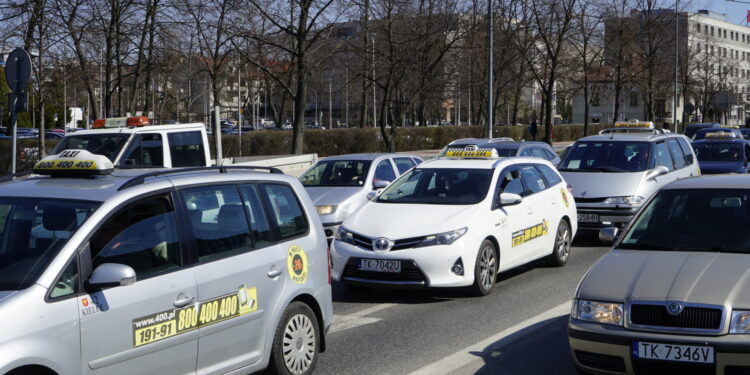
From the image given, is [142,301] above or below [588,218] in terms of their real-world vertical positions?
above

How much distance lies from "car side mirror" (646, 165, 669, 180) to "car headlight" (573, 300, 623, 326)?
998 centimetres

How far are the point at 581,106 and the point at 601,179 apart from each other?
113895 millimetres

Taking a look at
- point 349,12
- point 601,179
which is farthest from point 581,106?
point 601,179

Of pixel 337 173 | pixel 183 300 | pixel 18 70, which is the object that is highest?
pixel 18 70

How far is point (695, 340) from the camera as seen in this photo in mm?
5355

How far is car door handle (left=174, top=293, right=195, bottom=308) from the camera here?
522 centimetres

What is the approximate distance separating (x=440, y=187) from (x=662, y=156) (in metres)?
6.81

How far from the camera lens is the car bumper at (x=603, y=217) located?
14695 mm

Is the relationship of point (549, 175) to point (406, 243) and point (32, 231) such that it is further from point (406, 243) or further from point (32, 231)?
point (32, 231)

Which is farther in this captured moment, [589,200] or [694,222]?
[589,200]

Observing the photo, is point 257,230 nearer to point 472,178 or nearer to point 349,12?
point 472,178

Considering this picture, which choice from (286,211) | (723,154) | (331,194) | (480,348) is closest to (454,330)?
(480,348)

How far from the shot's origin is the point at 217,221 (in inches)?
230

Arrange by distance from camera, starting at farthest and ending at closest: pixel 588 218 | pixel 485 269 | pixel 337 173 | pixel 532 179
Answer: pixel 337 173 < pixel 588 218 < pixel 532 179 < pixel 485 269
